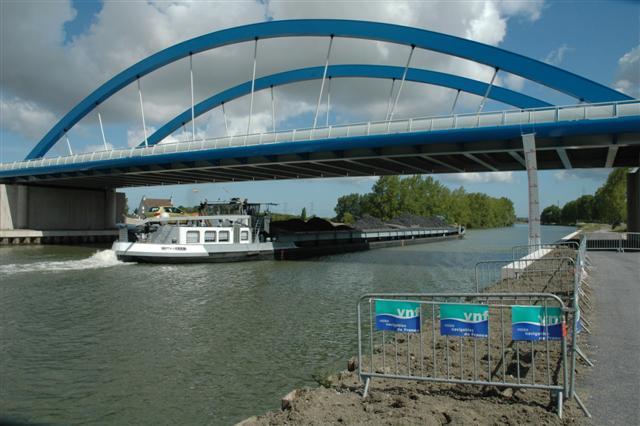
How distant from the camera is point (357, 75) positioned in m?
45.6

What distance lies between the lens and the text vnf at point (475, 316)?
20.5 feet

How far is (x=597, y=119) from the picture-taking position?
79.0 feet

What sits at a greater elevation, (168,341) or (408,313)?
(408,313)

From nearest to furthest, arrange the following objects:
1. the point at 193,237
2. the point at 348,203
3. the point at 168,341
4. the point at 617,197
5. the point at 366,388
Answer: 1. the point at 366,388
2. the point at 168,341
3. the point at 193,237
4. the point at 617,197
5. the point at 348,203

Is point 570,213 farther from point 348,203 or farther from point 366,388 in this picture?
point 366,388

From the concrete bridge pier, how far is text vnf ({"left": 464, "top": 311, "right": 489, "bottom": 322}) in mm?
56552

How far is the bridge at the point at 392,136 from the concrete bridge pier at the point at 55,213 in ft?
11.5

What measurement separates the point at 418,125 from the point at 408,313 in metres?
23.5

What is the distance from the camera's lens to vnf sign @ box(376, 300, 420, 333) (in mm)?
6684

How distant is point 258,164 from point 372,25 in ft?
43.9

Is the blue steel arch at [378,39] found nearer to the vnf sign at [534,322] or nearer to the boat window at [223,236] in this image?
the boat window at [223,236]

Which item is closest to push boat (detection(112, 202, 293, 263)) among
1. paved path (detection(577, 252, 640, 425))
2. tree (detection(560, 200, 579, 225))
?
paved path (detection(577, 252, 640, 425))

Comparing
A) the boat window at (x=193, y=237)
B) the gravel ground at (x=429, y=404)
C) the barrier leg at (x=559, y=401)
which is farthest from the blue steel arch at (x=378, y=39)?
the barrier leg at (x=559, y=401)

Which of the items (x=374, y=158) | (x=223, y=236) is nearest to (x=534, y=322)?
(x=374, y=158)
